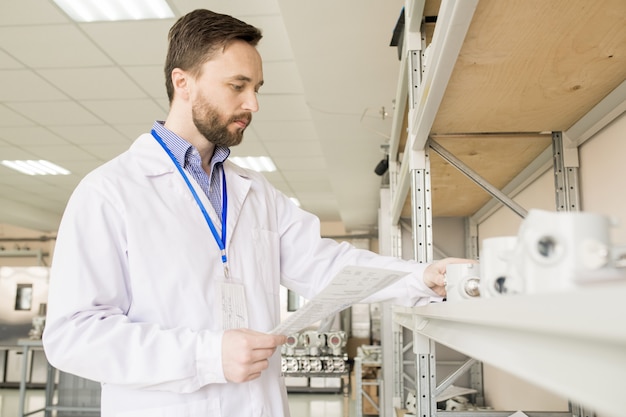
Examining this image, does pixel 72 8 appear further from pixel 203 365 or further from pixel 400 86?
pixel 203 365

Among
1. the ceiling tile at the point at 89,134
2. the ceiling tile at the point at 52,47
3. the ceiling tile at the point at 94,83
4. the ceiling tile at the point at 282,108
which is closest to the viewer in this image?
the ceiling tile at the point at 52,47

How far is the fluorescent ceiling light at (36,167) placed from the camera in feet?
21.8

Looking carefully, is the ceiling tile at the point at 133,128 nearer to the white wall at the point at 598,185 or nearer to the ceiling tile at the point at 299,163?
the ceiling tile at the point at 299,163

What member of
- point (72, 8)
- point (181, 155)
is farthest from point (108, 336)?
point (72, 8)

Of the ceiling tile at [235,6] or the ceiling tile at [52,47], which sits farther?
the ceiling tile at [52,47]

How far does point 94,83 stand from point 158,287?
11.5 ft

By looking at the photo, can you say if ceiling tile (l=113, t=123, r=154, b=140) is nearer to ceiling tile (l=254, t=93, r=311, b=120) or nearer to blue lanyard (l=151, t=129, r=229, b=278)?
ceiling tile (l=254, t=93, r=311, b=120)

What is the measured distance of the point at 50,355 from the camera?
115 centimetres

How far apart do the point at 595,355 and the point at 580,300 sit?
0.06 meters

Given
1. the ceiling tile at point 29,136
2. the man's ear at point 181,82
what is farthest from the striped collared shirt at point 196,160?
the ceiling tile at point 29,136

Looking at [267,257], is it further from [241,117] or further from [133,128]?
[133,128]

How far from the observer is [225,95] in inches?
56.6

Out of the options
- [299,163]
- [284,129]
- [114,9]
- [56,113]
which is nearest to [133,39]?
[114,9]

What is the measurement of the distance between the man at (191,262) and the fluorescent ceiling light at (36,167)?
593cm
